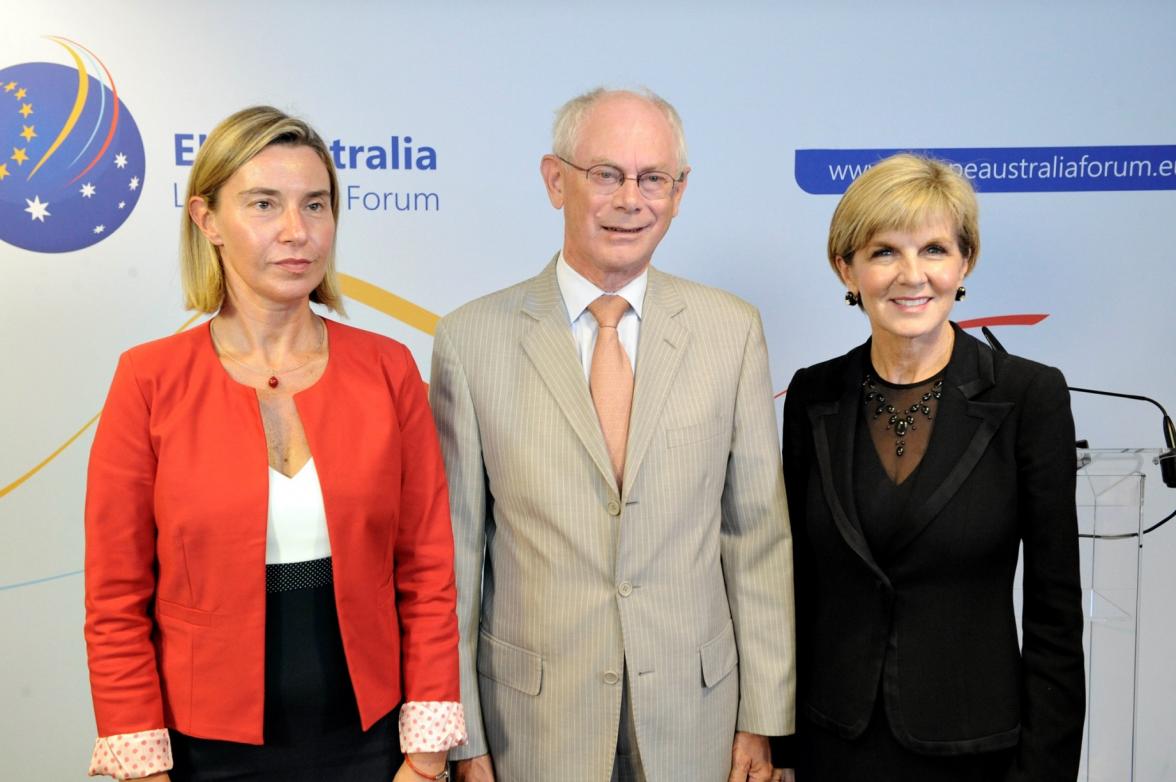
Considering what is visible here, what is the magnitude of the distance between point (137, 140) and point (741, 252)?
177 cm

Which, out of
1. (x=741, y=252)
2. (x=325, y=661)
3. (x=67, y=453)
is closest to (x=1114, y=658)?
(x=741, y=252)

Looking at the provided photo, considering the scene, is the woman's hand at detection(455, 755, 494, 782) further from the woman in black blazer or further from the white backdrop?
the white backdrop

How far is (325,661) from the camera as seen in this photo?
5.74 ft

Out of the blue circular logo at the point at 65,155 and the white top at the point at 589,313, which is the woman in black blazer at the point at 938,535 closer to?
the white top at the point at 589,313

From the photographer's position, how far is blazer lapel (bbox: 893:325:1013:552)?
1.84 metres

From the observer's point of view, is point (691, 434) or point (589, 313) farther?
point (589, 313)

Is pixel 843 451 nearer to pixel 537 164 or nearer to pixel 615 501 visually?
pixel 615 501

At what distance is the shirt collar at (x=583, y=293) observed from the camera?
2.08m

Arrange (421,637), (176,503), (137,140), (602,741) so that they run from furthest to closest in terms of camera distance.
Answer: (137,140)
(602,741)
(421,637)
(176,503)

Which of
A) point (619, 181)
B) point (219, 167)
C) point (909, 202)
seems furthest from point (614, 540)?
point (219, 167)

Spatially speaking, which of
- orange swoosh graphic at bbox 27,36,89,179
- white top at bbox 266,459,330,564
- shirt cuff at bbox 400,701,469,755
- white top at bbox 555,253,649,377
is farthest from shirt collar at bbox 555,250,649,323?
orange swoosh graphic at bbox 27,36,89,179

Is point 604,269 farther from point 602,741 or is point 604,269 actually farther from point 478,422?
point 602,741

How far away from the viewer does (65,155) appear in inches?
118

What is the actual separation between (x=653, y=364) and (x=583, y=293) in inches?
8.0
